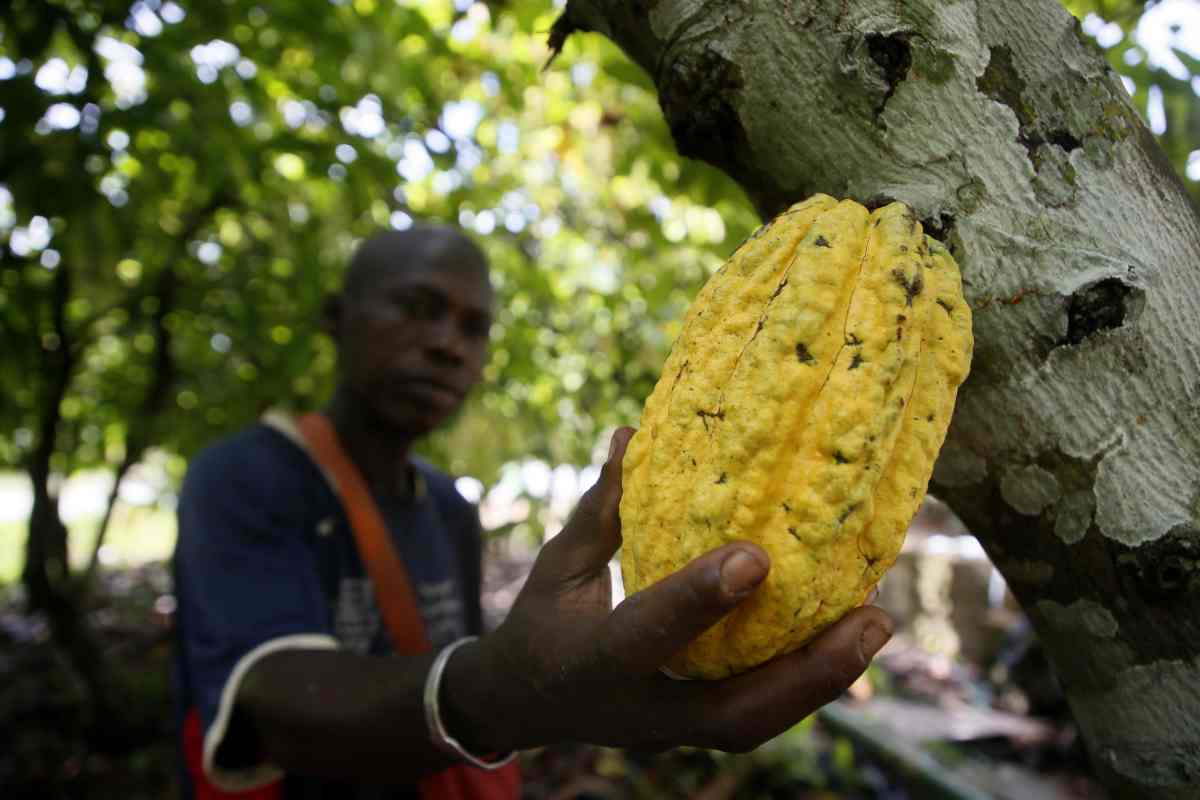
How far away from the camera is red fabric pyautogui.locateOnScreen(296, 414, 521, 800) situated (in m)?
2.01

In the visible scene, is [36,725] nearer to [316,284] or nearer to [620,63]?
[316,284]

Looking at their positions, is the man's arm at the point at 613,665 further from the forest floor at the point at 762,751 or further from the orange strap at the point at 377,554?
the forest floor at the point at 762,751

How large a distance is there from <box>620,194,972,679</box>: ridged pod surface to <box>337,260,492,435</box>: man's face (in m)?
1.65

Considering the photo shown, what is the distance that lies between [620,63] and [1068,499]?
1640 mm

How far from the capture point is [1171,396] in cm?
77

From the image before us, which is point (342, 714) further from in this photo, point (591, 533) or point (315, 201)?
point (315, 201)

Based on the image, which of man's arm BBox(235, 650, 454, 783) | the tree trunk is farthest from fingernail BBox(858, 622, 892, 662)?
man's arm BBox(235, 650, 454, 783)

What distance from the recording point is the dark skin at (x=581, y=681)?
0.71 metres

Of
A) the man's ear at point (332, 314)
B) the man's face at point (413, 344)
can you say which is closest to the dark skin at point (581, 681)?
the man's face at point (413, 344)

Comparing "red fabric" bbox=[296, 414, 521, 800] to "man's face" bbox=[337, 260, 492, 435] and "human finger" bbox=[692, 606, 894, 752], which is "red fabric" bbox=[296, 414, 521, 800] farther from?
"human finger" bbox=[692, 606, 894, 752]

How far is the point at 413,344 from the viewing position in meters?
2.37

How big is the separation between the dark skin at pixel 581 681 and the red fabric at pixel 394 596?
50cm

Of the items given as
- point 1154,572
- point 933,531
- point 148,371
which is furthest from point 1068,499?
point 933,531

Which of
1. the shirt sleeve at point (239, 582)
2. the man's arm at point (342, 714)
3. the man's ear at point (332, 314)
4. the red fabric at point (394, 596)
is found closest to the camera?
the man's arm at point (342, 714)
